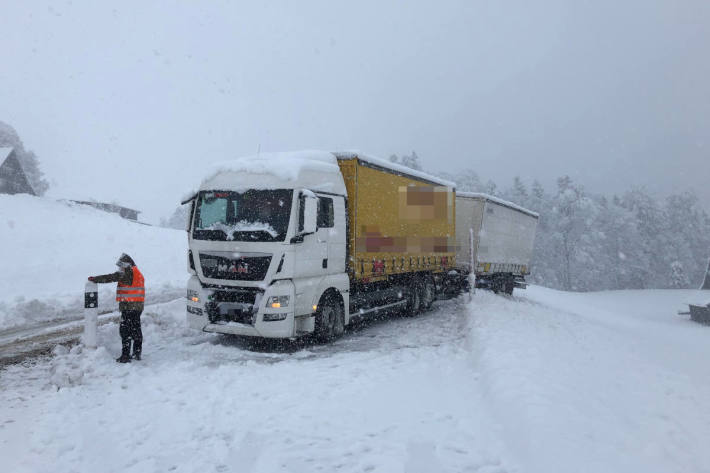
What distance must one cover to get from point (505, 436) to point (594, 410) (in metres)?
1.33

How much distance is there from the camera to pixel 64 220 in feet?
90.4

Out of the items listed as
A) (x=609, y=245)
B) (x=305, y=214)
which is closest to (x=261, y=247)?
(x=305, y=214)

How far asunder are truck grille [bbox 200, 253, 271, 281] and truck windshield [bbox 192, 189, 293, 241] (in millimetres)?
345

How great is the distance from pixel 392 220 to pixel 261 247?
4207mm

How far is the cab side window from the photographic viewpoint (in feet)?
28.3

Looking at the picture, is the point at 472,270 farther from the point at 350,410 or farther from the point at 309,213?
the point at 350,410

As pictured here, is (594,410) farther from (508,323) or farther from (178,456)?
(508,323)

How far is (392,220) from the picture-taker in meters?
11.2

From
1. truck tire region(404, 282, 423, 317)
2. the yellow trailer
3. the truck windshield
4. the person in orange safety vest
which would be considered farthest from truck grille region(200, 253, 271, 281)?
truck tire region(404, 282, 423, 317)

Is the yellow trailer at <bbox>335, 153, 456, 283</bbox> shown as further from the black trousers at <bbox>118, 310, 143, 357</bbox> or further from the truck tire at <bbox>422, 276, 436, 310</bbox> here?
the black trousers at <bbox>118, 310, 143, 357</bbox>

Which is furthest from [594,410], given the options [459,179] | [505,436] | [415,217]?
[459,179]

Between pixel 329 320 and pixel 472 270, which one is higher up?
pixel 472 270

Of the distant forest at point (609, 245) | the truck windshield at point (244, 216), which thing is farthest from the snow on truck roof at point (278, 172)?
the distant forest at point (609, 245)

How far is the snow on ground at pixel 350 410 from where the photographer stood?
408 centimetres
